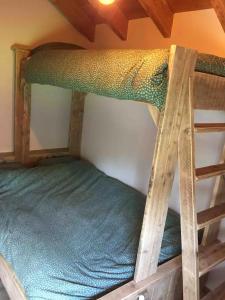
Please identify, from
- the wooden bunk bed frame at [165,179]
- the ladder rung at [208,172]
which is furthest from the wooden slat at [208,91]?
the ladder rung at [208,172]

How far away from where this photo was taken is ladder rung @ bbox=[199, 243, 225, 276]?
1631 millimetres

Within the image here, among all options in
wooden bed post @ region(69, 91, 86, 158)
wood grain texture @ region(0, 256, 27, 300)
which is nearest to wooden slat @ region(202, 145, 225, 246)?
wood grain texture @ region(0, 256, 27, 300)

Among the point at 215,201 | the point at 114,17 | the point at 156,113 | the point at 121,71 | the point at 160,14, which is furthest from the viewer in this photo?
the point at 114,17

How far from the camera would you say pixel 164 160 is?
1420mm

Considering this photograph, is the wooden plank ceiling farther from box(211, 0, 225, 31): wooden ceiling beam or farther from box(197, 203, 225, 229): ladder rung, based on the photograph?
box(197, 203, 225, 229): ladder rung

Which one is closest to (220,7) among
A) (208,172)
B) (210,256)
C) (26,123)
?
(208,172)

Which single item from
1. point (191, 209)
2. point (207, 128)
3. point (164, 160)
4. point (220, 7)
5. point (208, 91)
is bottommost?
point (191, 209)

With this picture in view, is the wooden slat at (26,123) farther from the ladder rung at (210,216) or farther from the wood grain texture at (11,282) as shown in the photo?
the ladder rung at (210,216)

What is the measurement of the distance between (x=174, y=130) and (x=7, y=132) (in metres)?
2.25

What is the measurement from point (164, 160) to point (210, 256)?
804 millimetres

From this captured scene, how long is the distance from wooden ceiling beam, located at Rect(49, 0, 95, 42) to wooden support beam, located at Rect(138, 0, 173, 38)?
3.26 ft

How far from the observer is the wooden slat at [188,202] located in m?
1.39

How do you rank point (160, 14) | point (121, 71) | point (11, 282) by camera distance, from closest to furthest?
point (121, 71)
point (11, 282)
point (160, 14)

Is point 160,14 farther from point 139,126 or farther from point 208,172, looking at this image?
point 208,172
